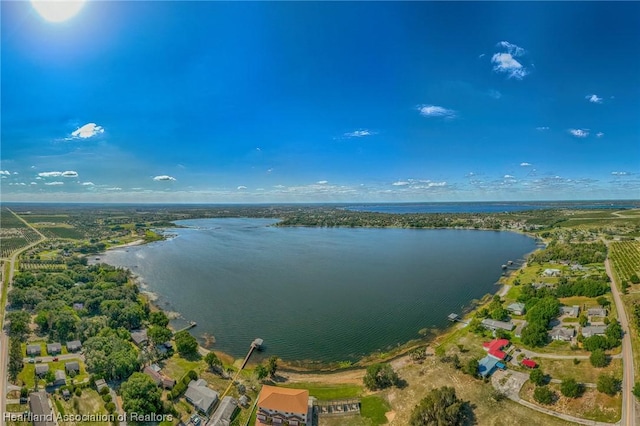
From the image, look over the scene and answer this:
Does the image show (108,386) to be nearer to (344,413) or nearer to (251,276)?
(344,413)

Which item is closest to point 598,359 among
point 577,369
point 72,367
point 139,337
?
point 577,369

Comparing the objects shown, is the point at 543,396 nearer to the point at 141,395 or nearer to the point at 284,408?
the point at 284,408

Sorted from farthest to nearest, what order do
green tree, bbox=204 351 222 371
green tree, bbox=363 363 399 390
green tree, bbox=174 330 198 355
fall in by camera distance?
green tree, bbox=174 330 198 355
green tree, bbox=204 351 222 371
green tree, bbox=363 363 399 390

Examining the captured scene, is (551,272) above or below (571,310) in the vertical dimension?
above

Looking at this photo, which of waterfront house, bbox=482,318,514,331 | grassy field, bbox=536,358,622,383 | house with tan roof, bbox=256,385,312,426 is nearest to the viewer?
house with tan roof, bbox=256,385,312,426

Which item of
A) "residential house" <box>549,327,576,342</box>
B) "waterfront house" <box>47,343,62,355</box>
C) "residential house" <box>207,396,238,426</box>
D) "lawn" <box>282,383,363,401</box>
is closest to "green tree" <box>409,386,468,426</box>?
"lawn" <box>282,383,363,401</box>

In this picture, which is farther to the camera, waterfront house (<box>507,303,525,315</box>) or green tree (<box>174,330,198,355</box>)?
waterfront house (<box>507,303,525,315</box>)

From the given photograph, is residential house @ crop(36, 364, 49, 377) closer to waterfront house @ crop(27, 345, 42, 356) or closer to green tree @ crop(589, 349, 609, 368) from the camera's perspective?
waterfront house @ crop(27, 345, 42, 356)
